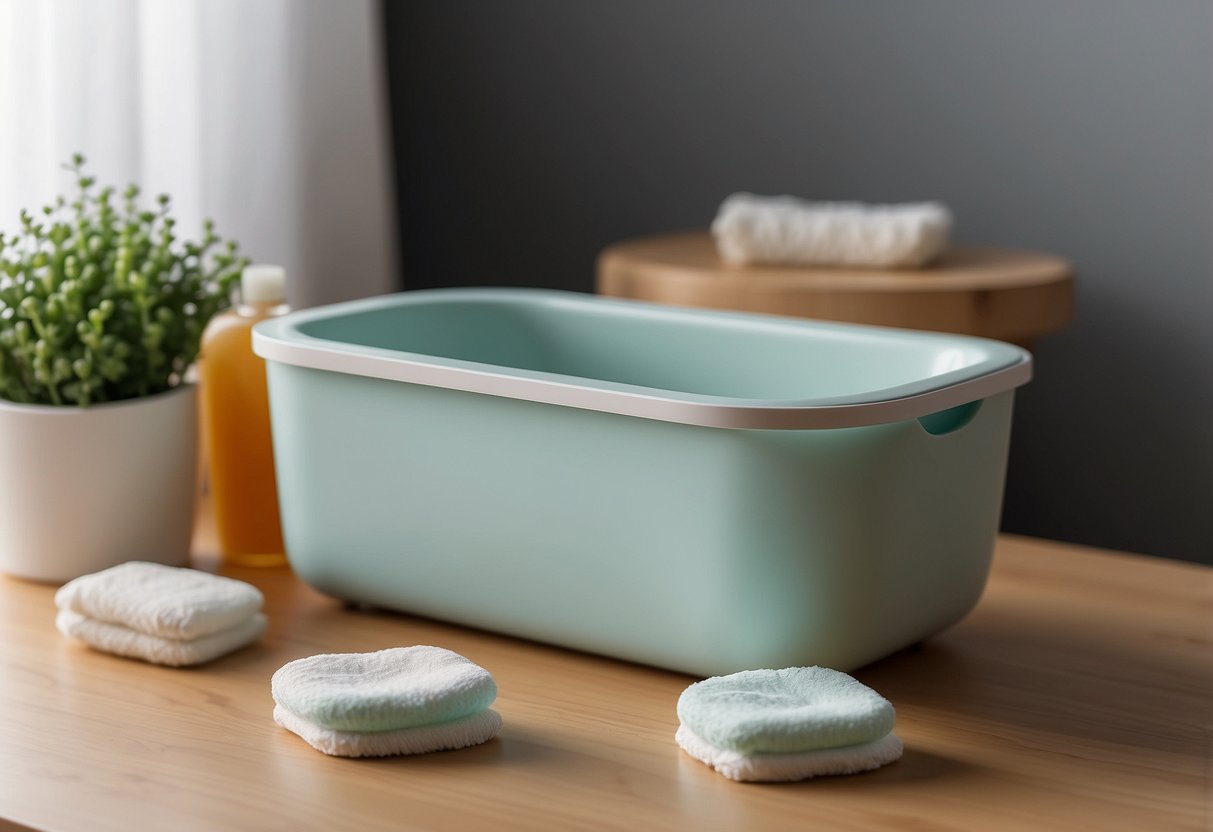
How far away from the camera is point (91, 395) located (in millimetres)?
865

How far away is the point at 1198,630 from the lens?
803mm

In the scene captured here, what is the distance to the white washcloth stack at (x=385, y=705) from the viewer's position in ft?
2.07

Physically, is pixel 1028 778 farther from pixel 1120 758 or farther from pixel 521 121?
pixel 521 121

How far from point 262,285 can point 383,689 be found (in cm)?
36

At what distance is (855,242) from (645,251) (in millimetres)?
207

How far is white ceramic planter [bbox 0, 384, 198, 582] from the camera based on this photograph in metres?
0.85

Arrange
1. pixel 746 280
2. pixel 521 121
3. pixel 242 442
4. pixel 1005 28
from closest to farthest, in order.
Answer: pixel 242 442 → pixel 746 280 → pixel 1005 28 → pixel 521 121

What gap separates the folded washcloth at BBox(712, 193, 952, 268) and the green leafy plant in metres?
0.52

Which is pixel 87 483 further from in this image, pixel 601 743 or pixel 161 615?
pixel 601 743

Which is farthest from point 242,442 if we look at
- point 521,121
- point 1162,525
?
point 1162,525

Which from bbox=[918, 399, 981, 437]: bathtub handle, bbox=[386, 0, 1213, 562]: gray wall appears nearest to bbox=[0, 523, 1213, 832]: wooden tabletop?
bbox=[918, 399, 981, 437]: bathtub handle

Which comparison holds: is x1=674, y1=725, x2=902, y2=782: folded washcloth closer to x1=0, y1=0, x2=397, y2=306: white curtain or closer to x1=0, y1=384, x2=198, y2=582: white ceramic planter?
x1=0, y1=384, x2=198, y2=582: white ceramic planter

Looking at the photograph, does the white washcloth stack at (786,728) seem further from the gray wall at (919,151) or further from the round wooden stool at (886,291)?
the gray wall at (919,151)

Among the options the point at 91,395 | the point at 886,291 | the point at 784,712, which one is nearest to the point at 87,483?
the point at 91,395
